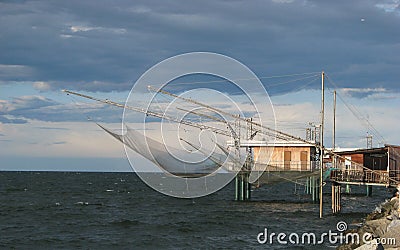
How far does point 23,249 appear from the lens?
120 ft

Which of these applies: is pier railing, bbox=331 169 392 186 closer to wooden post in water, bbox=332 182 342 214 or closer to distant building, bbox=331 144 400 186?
distant building, bbox=331 144 400 186

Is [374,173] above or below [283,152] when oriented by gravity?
below

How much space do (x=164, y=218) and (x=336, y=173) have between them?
15.4m

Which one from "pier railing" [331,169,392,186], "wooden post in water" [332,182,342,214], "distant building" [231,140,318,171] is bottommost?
"wooden post in water" [332,182,342,214]

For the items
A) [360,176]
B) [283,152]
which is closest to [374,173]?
[360,176]

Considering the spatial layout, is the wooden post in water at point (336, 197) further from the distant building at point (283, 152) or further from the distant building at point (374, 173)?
the distant building at point (283, 152)

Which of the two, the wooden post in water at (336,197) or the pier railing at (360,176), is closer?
the pier railing at (360,176)

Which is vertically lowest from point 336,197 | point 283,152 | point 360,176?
point 336,197

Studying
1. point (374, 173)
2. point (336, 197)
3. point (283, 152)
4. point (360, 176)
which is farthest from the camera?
point (283, 152)

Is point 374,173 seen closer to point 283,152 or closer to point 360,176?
point 360,176

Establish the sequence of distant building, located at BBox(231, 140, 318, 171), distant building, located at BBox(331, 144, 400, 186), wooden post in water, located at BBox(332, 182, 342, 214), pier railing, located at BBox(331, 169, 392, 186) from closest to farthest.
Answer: distant building, located at BBox(331, 144, 400, 186), pier railing, located at BBox(331, 169, 392, 186), wooden post in water, located at BBox(332, 182, 342, 214), distant building, located at BBox(231, 140, 318, 171)

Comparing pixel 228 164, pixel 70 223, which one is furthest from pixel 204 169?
pixel 70 223

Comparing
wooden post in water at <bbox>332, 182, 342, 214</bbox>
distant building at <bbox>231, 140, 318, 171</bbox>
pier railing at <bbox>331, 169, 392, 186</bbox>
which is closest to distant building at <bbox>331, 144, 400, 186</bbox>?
pier railing at <bbox>331, 169, 392, 186</bbox>

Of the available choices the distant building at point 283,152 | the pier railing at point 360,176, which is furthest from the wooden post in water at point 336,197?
the distant building at point 283,152
